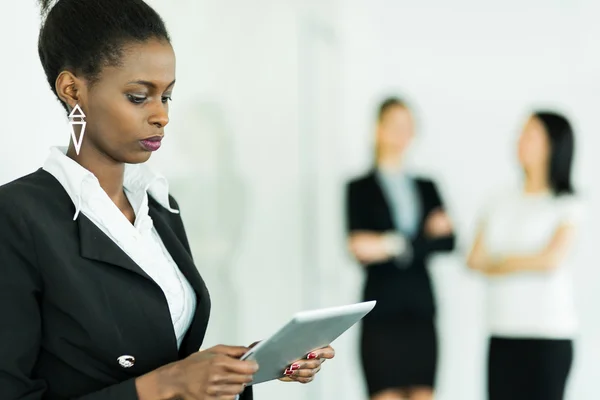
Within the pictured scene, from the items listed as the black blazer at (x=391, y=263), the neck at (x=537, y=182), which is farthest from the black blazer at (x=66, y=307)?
the neck at (x=537, y=182)

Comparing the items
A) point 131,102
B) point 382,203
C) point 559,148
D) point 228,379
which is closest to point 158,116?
point 131,102

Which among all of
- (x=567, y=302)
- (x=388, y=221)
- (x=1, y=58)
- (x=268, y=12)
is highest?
(x=268, y=12)

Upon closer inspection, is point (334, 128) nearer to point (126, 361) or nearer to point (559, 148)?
point (559, 148)

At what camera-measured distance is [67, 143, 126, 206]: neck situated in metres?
1.35

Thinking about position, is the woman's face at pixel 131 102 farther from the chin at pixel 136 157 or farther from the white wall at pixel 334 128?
the white wall at pixel 334 128

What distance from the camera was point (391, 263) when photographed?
380 centimetres

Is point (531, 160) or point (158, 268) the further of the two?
point (531, 160)

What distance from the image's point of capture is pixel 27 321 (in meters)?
1.21

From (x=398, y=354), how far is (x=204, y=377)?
2.69 metres

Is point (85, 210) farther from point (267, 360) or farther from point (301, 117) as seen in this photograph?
point (301, 117)

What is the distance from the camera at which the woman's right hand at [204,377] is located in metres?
1.16

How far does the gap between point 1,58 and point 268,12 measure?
2229 millimetres

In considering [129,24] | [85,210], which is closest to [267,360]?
[85,210]

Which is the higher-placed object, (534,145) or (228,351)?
(534,145)
